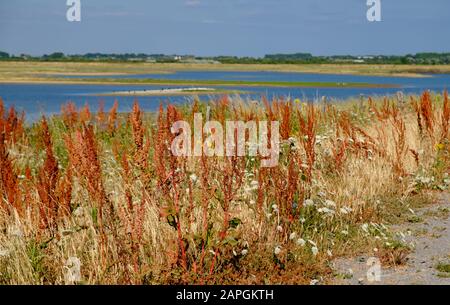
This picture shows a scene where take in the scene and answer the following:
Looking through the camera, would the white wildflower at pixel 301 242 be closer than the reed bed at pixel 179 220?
No

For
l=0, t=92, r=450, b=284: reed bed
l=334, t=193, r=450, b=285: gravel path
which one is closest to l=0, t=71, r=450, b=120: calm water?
l=0, t=92, r=450, b=284: reed bed

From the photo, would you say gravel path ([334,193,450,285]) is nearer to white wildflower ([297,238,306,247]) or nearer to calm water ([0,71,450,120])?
white wildflower ([297,238,306,247])

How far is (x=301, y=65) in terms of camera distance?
4961 inches

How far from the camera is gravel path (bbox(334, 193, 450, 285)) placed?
544 centimetres

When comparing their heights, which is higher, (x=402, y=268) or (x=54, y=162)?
(x=54, y=162)

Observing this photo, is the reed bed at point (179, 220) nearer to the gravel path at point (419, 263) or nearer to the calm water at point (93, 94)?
the gravel path at point (419, 263)

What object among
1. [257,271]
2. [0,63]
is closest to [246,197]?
[257,271]

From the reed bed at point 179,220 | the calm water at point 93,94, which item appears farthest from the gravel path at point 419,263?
the calm water at point 93,94

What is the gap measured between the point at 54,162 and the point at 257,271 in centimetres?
196

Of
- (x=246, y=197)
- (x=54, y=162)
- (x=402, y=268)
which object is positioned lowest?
(x=402, y=268)

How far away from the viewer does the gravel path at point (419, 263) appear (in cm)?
544

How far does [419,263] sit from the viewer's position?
232 inches
